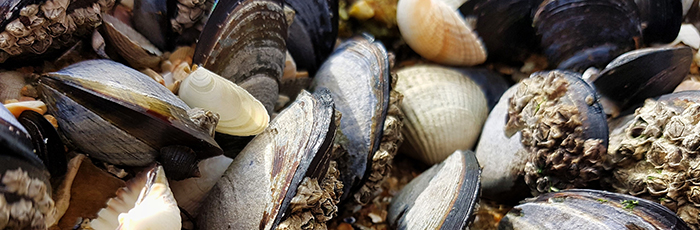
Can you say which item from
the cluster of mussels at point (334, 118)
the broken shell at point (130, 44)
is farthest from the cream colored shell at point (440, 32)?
the broken shell at point (130, 44)

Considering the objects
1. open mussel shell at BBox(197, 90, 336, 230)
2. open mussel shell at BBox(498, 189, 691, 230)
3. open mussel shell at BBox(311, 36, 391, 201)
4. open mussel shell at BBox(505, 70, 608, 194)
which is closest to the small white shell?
open mussel shell at BBox(505, 70, 608, 194)

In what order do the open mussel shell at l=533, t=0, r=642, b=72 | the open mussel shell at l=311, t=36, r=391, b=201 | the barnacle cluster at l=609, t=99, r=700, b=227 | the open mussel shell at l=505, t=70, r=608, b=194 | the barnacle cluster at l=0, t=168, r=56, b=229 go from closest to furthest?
the barnacle cluster at l=0, t=168, r=56, b=229 → the barnacle cluster at l=609, t=99, r=700, b=227 → the open mussel shell at l=505, t=70, r=608, b=194 → the open mussel shell at l=311, t=36, r=391, b=201 → the open mussel shell at l=533, t=0, r=642, b=72

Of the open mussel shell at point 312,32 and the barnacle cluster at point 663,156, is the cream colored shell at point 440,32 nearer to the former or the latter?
the open mussel shell at point 312,32

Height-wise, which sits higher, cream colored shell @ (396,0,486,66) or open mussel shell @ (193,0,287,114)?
open mussel shell @ (193,0,287,114)

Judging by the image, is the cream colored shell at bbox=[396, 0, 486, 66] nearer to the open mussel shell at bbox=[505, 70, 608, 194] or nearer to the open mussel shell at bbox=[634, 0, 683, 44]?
the open mussel shell at bbox=[505, 70, 608, 194]

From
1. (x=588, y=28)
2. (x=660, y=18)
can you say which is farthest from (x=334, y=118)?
(x=660, y=18)
